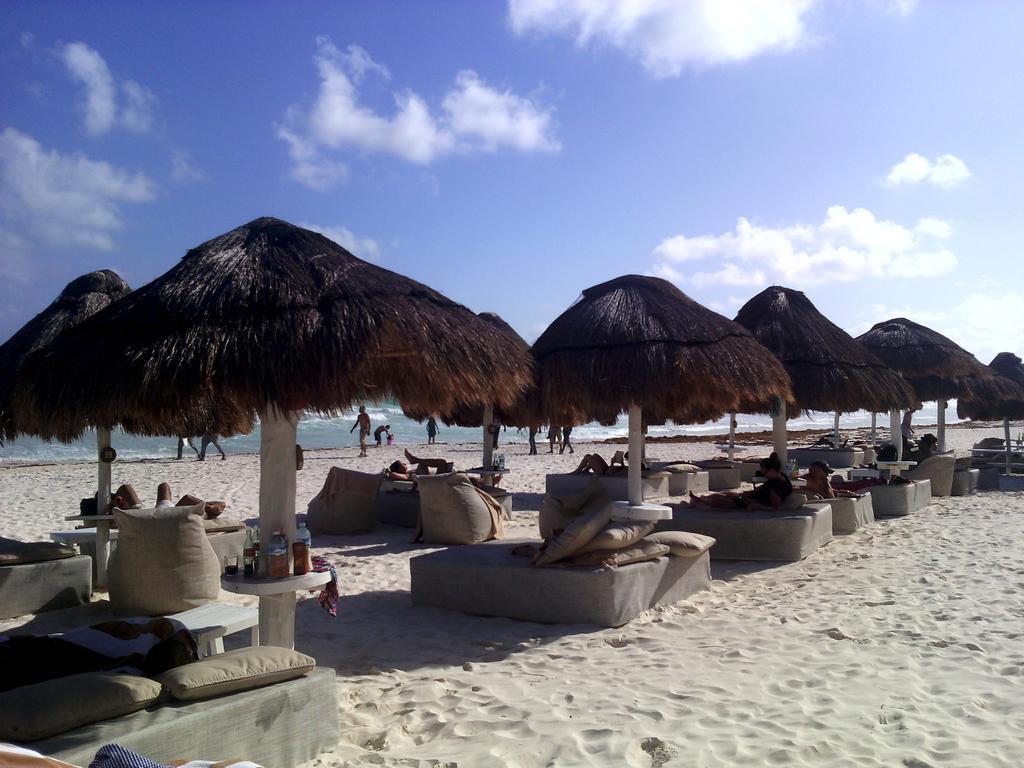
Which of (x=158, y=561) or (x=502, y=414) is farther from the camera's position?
(x=502, y=414)

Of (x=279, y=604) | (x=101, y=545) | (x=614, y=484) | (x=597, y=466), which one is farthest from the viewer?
(x=597, y=466)

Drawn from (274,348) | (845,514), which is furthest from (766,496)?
(274,348)

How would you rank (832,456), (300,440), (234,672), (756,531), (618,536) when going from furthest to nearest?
1. (300,440)
2. (832,456)
3. (756,531)
4. (618,536)
5. (234,672)

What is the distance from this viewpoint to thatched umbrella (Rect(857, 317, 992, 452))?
45.4ft

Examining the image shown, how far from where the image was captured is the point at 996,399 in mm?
15656

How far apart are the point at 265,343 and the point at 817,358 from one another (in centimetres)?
772

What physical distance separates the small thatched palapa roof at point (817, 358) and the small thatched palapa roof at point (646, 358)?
1.62m

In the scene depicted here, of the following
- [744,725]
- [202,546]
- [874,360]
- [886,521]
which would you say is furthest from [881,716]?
[874,360]

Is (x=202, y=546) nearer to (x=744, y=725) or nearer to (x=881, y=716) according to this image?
(x=744, y=725)

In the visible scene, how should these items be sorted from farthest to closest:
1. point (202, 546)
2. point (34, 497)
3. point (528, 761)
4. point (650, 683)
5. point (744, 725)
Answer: point (34, 497)
point (202, 546)
point (650, 683)
point (744, 725)
point (528, 761)

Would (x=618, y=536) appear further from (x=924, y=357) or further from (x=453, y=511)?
(x=924, y=357)

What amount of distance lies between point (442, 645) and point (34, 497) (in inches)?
431

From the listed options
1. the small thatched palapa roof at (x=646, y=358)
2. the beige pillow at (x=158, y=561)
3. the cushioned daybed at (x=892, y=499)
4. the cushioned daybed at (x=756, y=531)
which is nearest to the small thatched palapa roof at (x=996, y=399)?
the cushioned daybed at (x=892, y=499)

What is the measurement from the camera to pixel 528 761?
3176 millimetres
